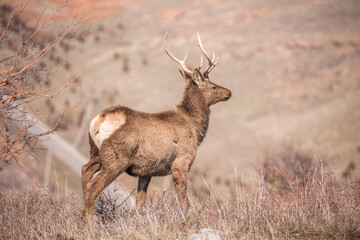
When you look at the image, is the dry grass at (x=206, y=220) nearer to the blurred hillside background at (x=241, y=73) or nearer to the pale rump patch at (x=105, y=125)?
the pale rump patch at (x=105, y=125)

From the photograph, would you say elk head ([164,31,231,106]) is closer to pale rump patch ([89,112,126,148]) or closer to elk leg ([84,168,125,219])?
pale rump patch ([89,112,126,148])

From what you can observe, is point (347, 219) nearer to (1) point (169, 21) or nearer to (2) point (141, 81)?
(2) point (141, 81)

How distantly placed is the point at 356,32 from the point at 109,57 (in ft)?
59.4

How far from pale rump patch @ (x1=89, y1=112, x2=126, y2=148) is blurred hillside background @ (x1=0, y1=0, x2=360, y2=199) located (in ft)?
31.4

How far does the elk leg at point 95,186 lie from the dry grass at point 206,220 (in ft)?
0.73

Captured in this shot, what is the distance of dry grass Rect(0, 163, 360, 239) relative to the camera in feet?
19.9

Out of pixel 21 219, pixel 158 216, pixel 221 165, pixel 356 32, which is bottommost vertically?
pixel 221 165

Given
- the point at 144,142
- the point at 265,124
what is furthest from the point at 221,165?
the point at 144,142

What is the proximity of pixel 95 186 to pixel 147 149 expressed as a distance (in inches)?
38.9

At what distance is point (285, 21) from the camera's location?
36875 millimetres

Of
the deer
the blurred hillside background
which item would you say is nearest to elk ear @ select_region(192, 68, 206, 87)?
the deer

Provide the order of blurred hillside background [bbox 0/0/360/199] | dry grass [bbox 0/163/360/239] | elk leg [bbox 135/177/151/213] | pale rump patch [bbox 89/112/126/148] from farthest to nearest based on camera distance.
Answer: blurred hillside background [bbox 0/0/360/199], elk leg [bbox 135/177/151/213], pale rump patch [bbox 89/112/126/148], dry grass [bbox 0/163/360/239]

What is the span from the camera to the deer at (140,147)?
22.4ft

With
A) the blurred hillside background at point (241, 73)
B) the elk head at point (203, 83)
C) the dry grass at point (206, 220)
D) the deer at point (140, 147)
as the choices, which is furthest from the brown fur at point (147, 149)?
the blurred hillside background at point (241, 73)
